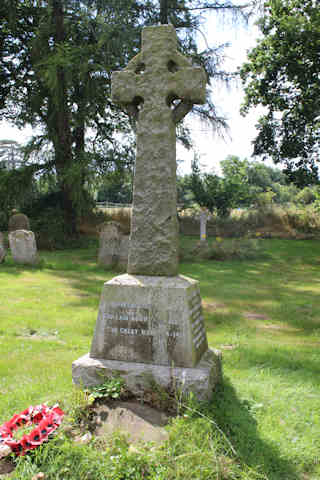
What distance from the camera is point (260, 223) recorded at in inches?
933

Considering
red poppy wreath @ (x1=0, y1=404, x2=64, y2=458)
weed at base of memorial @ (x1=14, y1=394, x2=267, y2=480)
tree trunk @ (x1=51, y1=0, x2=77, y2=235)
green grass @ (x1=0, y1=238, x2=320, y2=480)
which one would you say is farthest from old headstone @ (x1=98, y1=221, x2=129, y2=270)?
weed at base of memorial @ (x1=14, y1=394, x2=267, y2=480)

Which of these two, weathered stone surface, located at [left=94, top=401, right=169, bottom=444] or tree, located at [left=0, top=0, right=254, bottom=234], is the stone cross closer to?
weathered stone surface, located at [left=94, top=401, right=169, bottom=444]

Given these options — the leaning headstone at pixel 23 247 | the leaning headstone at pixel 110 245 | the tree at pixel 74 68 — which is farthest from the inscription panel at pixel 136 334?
the tree at pixel 74 68

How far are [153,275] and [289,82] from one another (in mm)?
15247

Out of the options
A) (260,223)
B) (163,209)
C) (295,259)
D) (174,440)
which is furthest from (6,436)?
(260,223)

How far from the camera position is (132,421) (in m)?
2.89

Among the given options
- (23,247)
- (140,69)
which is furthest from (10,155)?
(140,69)

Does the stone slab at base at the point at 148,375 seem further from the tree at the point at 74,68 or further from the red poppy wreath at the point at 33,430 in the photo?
the tree at the point at 74,68

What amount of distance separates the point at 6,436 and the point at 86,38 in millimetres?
19840

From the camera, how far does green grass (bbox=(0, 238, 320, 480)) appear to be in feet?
7.91

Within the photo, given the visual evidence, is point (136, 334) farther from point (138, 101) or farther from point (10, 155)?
point (10, 155)

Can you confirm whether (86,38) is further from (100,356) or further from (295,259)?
(100,356)

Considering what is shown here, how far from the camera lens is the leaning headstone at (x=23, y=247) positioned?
11.8 m

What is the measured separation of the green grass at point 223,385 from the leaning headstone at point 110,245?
244cm
